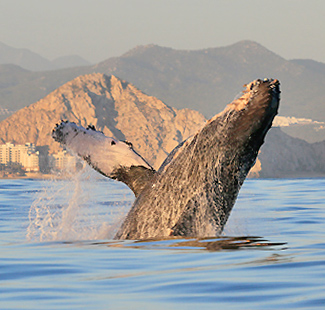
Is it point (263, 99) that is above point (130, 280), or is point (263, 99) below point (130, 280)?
above

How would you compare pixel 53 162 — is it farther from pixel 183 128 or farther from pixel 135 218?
pixel 135 218

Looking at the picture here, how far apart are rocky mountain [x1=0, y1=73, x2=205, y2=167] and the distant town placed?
274 cm

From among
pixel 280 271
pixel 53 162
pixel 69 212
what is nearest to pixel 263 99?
pixel 280 271

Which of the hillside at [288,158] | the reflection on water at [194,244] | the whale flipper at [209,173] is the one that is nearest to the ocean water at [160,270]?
the reflection on water at [194,244]

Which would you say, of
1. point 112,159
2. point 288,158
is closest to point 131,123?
point 288,158

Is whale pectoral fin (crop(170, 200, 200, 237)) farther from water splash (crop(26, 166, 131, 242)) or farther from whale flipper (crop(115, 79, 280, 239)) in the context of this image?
water splash (crop(26, 166, 131, 242))

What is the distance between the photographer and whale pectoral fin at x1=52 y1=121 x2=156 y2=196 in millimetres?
8562

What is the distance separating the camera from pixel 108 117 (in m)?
143

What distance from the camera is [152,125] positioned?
14000 centimetres

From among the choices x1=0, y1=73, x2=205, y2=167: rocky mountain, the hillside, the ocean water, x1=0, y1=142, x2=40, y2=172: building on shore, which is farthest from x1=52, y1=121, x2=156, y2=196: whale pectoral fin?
x1=0, y1=73, x2=205, y2=167: rocky mountain

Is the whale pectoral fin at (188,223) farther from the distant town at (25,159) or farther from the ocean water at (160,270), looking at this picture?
the distant town at (25,159)

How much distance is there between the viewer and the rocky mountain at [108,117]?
442 feet

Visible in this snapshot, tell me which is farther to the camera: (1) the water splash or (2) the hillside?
(2) the hillside

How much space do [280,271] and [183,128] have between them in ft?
441
